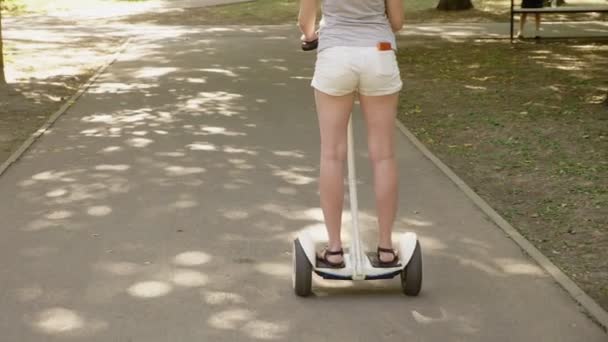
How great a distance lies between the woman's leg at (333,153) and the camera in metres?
5.55

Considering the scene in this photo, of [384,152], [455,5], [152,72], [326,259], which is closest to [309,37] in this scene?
[384,152]

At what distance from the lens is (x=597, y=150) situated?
388 inches

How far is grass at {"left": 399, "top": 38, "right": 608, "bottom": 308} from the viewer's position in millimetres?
7227

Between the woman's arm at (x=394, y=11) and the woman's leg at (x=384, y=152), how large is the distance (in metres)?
0.40

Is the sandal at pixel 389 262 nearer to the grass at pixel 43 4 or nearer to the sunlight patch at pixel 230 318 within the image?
the sunlight patch at pixel 230 318

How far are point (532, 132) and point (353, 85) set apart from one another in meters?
5.80

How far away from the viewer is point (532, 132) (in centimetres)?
1087

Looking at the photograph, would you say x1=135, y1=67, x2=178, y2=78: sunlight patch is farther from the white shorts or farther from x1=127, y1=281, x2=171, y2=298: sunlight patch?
the white shorts

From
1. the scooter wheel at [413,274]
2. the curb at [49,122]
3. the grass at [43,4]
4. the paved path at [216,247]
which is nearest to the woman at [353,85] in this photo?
the scooter wheel at [413,274]

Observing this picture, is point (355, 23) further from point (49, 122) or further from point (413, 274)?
point (49, 122)

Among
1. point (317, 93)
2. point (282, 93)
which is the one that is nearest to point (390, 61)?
point (317, 93)

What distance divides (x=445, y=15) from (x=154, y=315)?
76.1 ft

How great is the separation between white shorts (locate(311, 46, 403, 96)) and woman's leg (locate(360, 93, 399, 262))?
0.28 ft

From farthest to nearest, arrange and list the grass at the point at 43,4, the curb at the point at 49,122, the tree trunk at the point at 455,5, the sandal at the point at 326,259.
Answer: the grass at the point at 43,4, the tree trunk at the point at 455,5, the curb at the point at 49,122, the sandal at the point at 326,259
